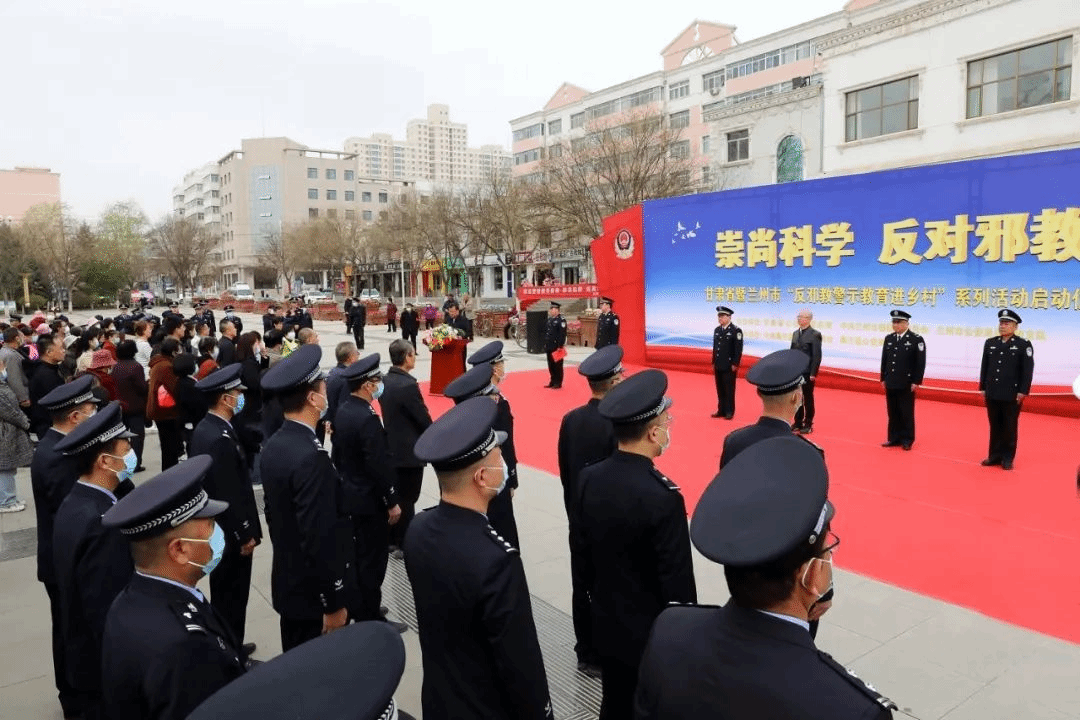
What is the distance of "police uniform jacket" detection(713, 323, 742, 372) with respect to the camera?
10.7m

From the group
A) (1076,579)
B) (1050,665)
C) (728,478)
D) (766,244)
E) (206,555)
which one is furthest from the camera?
(766,244)

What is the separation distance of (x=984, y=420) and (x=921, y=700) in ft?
27.2

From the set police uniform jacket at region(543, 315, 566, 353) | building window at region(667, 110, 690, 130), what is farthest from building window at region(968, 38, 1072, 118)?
building window at region(667, 110, 690, 130)

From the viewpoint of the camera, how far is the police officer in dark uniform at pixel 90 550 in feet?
9.30

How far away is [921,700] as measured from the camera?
3.60 m

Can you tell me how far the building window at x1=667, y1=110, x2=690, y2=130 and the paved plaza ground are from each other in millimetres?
46054

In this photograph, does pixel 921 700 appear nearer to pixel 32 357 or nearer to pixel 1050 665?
pixel 1050 665

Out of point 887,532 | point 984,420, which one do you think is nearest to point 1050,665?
point 887,532

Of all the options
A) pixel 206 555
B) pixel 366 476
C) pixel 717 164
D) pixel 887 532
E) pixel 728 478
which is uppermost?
pixel 717 164

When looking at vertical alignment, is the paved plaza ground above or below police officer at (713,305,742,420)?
below

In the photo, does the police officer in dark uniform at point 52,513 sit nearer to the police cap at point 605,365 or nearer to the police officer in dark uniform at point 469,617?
the police officer in dark uniform at point 469,617

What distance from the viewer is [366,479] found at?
4.66m

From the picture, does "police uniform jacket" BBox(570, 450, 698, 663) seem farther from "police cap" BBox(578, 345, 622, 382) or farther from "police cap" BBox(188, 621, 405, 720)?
"police cap" BBox(578, 345, 622, 382)

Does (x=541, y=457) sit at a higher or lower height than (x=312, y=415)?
lower
